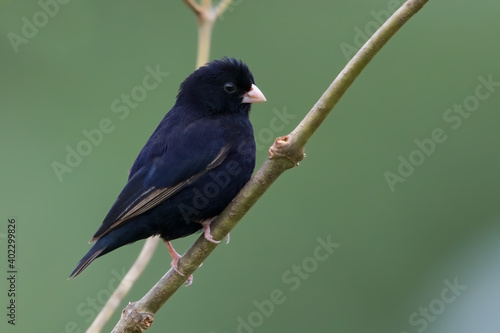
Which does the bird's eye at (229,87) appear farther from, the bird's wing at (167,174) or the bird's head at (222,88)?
the bird's wing at (167,174)

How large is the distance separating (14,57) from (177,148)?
6.96 feet

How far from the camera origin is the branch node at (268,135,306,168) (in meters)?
3.26

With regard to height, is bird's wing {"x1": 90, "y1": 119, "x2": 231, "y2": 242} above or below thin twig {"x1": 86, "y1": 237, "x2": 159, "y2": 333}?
above

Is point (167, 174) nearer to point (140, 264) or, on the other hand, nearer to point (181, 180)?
point (181, 180)

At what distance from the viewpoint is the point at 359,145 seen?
5.61 m

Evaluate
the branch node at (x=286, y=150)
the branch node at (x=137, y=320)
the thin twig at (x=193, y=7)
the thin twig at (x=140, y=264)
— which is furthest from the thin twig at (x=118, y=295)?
the thin twig at (x=193, y=7)

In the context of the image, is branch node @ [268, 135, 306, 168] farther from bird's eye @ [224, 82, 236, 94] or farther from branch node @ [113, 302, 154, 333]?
bird's eye @ [224, 82, 236, 94]

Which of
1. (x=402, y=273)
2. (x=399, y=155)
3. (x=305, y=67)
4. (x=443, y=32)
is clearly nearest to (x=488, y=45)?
(x=443, y=32)

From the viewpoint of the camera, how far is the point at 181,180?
424cm

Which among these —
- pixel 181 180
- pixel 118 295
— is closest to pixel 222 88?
pixel 181 180

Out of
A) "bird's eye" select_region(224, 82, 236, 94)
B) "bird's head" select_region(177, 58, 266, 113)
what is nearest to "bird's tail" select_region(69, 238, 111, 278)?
"bird's head" select_region(177, 58, 266, 113)

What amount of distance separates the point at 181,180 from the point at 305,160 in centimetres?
163

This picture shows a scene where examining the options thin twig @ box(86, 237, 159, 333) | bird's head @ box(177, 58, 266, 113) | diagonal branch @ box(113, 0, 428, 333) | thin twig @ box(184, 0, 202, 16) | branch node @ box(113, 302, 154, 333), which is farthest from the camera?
bird's head @ box(177, 58, 266, 113)

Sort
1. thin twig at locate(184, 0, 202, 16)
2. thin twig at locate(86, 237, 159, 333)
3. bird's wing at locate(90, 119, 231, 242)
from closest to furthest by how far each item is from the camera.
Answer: thin twig at locate(86, 237, 159, 333) < thin twig at locate(184, 0, 202, 16) < bird's wing at locate(90, 119, 231, 242)
